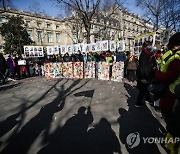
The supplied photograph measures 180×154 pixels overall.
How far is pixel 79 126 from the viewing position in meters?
4.21

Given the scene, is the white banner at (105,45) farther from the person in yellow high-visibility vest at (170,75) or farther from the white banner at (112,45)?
the person in yellow high-visibility vest at (170,75)

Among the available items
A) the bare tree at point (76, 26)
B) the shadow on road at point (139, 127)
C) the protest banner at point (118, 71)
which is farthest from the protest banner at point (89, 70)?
the bare tree at point (76, 26)

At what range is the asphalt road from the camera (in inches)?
130

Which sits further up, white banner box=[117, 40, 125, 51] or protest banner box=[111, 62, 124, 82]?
white banner box=[117, 40, 125, 51]

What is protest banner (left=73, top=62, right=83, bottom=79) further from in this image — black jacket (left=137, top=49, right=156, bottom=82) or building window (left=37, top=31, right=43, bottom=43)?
building window (left=37, top=31, right=43, bottom=43)

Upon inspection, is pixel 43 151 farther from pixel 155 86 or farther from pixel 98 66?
pixel 98 66

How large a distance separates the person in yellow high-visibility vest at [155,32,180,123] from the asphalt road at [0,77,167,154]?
107 centimetres

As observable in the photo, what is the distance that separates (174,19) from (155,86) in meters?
27.0

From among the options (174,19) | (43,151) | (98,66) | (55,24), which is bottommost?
(43,151)

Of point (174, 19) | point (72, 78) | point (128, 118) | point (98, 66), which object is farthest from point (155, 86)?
point (174, 19)

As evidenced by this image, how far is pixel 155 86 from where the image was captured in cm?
257

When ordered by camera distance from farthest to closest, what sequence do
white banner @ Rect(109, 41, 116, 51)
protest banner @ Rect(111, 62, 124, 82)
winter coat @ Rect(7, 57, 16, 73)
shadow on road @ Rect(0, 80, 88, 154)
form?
winter coat @ Rect(7, 57, 16, 73) < white banner @ Rect(109, 41, 116, 51) < protest banner @ Rect(111, 62, 124, 82) < shadow on road @ Rect(0, 80, 88, 154)

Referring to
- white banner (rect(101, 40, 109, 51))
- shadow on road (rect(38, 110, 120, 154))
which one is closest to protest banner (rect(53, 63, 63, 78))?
white banner (rect(101, 40, 109, 51))

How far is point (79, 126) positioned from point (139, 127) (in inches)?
57.3
